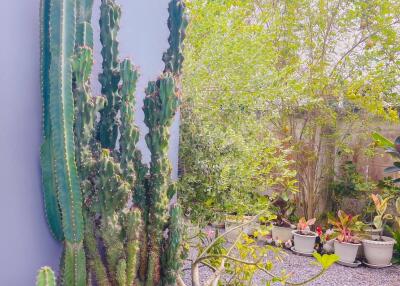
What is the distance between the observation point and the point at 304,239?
20.3ft

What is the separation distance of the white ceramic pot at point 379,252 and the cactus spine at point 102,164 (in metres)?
4.44

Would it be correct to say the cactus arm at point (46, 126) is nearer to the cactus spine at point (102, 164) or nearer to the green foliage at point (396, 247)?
the cactus spine at point (102, 164)

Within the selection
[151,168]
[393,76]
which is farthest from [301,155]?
[151,168]

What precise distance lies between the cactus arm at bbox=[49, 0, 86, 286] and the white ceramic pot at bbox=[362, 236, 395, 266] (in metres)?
5.06

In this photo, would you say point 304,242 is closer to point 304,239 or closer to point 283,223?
point 304,239

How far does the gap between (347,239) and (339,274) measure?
0.66m

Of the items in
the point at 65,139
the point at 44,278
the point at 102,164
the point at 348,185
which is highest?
the point at 65,139

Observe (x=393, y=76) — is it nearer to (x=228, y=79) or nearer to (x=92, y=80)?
(x=228, y=79)

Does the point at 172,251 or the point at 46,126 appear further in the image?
the point at 172,251

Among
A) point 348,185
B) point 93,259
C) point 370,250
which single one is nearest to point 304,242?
point 370,250

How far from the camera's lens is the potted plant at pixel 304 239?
20.3 feet

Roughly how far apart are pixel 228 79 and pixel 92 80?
187cm

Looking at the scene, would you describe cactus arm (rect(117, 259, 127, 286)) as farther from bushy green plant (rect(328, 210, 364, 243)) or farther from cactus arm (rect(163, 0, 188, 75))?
bushy green plant (rect(328, 210, 364, 243))

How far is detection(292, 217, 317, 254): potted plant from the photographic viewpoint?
6.19 meters
